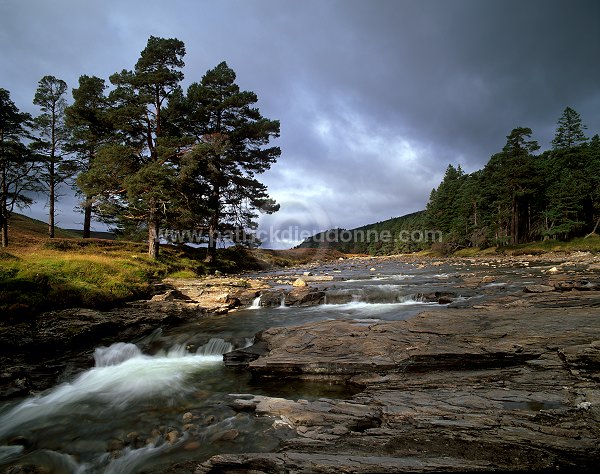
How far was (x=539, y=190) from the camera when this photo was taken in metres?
53.7

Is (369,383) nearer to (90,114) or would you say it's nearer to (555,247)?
(90,114)

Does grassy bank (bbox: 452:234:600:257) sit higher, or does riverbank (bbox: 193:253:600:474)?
grassy bank (bbox: 452:234:600:257)

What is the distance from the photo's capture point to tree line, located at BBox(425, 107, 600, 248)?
45.6 metres

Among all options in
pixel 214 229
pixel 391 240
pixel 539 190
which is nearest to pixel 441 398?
pixel 214 229

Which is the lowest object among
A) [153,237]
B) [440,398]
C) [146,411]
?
[146,411]

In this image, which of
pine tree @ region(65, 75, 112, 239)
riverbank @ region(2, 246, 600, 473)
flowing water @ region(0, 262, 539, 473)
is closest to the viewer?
riverbank @ region(2, 246, 600, 473)

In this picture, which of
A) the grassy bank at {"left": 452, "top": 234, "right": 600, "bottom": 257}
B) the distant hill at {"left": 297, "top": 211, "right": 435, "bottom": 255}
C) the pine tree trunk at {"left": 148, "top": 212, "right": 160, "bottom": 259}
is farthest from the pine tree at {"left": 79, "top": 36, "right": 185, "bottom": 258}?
the distant hill at {"left": 297, "top": 211, "right": 435, "bottom": 255}

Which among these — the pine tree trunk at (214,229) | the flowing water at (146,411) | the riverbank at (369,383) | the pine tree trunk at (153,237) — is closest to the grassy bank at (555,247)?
the riverbank at (369,383)

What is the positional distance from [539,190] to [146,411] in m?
69.6

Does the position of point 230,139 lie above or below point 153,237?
above

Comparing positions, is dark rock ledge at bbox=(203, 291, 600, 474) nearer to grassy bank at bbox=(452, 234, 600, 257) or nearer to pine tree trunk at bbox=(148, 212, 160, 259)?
pine tree trunk at bbox=(148, 212, 160, 259)

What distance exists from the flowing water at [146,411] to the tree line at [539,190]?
56.2 metres

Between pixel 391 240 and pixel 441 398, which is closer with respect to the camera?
pixel 441 398

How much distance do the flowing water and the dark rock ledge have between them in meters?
0.57
